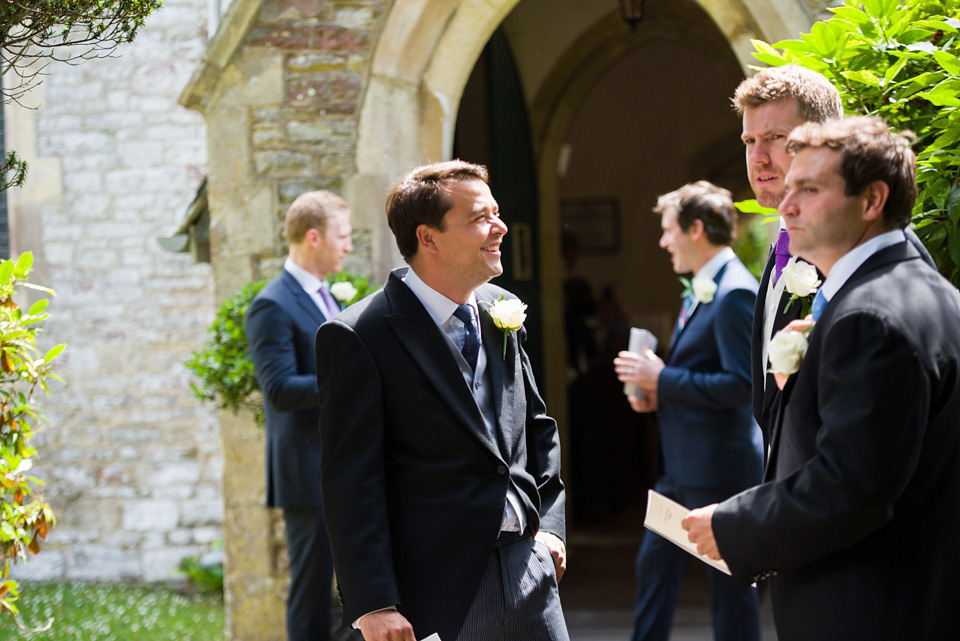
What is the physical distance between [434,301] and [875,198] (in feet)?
3.47

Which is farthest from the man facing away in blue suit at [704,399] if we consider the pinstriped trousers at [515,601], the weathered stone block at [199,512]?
the weathered stone block at [199,512]

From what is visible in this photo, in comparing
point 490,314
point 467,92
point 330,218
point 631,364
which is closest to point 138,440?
point 467,92

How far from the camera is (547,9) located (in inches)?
298

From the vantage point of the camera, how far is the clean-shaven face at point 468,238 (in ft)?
7.97

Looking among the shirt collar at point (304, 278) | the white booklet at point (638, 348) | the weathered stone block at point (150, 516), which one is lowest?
the weathered stone block at point (150, 516)

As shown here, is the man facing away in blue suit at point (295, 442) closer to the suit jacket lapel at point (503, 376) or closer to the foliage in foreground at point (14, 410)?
the foliage in foreground at point (14, 410)

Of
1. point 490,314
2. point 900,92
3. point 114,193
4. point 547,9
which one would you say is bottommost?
point 490,314

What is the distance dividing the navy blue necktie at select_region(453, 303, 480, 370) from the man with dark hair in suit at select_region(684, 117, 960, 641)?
79 centimetres

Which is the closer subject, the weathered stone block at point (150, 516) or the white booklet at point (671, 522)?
the white booklet at point (671, 522)

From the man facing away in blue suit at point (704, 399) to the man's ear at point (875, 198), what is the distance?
6.47 feet

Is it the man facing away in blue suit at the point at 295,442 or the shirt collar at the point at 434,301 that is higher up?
the shirt collar at the point at 434,301

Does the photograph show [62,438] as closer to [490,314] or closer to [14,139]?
[14,139]

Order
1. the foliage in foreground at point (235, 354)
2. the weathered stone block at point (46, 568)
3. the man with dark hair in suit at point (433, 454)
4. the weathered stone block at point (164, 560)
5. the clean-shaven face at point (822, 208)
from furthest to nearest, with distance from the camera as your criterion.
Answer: the weathered stone block at point (46, 568)
the weathered stone block at point (164, 560)
the foliage in foreground at point (235, 354)
the man with dark hair in suit at point (433, 454)
the clean-shaven face at point (822, 208)

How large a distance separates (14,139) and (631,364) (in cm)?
592
